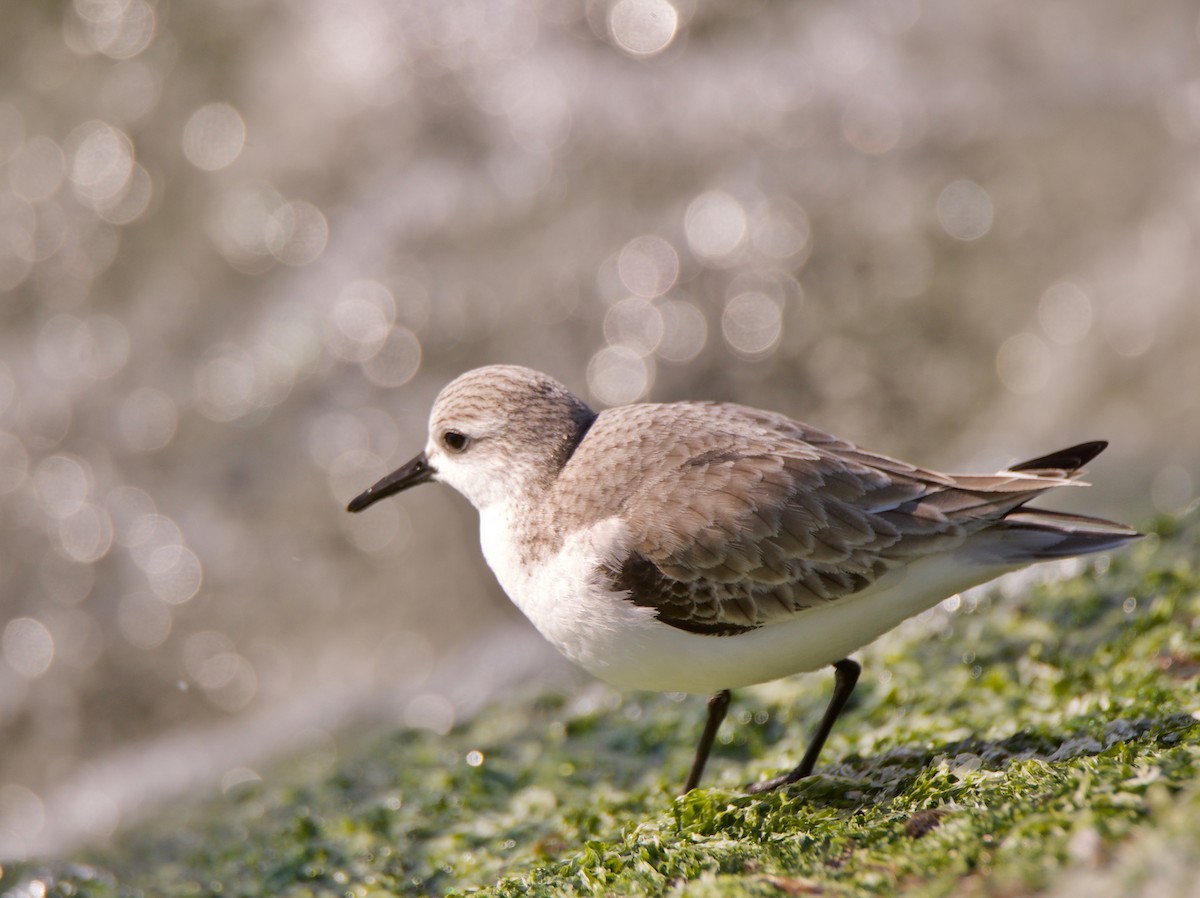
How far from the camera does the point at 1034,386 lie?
1074 centimetres

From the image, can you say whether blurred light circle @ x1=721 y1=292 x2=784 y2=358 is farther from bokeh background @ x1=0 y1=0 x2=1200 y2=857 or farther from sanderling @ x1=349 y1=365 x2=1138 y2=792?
sanderling @ x1=349 y1=365 x2=1138 y2=792

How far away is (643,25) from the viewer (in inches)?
499

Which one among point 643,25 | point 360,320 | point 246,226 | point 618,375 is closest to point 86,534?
point 360,320

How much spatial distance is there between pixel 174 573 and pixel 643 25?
23.8ft

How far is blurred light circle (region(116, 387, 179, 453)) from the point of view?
39.3 ft

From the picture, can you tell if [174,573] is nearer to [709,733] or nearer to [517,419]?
[517,419]

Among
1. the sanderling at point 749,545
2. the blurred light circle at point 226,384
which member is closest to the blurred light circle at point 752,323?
the blurred light circle at point 226,384

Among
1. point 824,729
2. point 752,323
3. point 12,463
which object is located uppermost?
point 752,323

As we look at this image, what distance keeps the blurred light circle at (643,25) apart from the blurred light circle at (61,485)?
698 centimetres

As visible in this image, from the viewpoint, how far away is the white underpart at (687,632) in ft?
15.6

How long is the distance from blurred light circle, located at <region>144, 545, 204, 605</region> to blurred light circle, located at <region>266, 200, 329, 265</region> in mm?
3187

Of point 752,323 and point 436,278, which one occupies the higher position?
point 436,278

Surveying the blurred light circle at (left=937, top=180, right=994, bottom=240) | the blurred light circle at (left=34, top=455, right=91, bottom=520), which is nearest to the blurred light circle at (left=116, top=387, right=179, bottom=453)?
the blurred light circle at (left=34, top=455, right=91, bottom=520)

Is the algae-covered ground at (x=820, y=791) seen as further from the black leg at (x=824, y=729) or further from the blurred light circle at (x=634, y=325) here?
the blurred light circle at (x=634, y=325)
